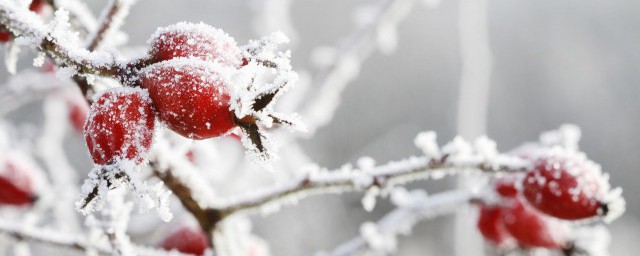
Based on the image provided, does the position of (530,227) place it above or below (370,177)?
above

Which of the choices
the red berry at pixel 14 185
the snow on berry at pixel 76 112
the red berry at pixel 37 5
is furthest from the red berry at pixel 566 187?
the snow on berry at pixel 76 112

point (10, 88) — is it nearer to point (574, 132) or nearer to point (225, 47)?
point (225, 47)

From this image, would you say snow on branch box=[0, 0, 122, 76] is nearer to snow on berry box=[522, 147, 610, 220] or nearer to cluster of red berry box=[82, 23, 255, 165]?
cluster of red berry box=[82, 23, 255, 165]

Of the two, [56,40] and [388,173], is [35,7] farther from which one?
[388,173]

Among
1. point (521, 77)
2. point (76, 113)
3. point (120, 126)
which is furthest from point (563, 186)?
point (521, 77)

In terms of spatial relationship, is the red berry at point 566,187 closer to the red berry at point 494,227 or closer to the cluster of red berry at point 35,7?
the red berry at point 494,227

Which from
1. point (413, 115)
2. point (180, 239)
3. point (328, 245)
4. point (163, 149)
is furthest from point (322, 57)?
point (413, 115)

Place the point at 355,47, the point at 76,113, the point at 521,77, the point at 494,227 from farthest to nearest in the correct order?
the point at 521,77
the point at 76,113
the point at 355,47
the point at 494,227
